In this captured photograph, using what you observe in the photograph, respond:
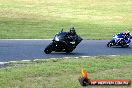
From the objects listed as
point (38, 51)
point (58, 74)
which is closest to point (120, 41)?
point (38, 51)

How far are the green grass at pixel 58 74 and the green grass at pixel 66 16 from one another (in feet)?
62.9

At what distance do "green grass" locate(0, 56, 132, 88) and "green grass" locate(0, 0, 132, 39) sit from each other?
62.9 ft

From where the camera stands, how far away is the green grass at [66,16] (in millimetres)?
38237

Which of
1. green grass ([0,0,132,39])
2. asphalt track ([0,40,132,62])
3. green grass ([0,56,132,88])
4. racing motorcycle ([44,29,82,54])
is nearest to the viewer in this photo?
green grass ([0,56,132,88])

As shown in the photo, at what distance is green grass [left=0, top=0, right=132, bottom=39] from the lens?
38.2 m

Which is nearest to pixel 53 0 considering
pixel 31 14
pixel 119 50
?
pixel 31 14

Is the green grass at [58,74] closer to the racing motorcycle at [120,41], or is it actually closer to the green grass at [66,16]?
the racing motorcycle at [120,41]

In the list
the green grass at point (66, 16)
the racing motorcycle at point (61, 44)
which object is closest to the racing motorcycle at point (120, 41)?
the racing motorcycle at point (61, 44)

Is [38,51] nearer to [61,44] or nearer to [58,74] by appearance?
[61,44]

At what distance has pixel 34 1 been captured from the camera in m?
61.5

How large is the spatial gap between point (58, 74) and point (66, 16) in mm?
36724

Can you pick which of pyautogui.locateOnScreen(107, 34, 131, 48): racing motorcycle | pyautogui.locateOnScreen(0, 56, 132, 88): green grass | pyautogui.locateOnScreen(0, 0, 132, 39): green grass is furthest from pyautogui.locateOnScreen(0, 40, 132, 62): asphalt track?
pyautogui.locateOnScreen(0, 0, 132, 39): green grass

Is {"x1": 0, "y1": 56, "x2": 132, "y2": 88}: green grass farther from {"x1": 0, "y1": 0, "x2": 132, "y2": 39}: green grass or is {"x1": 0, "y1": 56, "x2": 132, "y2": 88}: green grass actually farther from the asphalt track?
{"x1": 0, "y1": 0, "x2": 132, "y2": 39}: green grass

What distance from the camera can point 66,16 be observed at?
1950 inches
